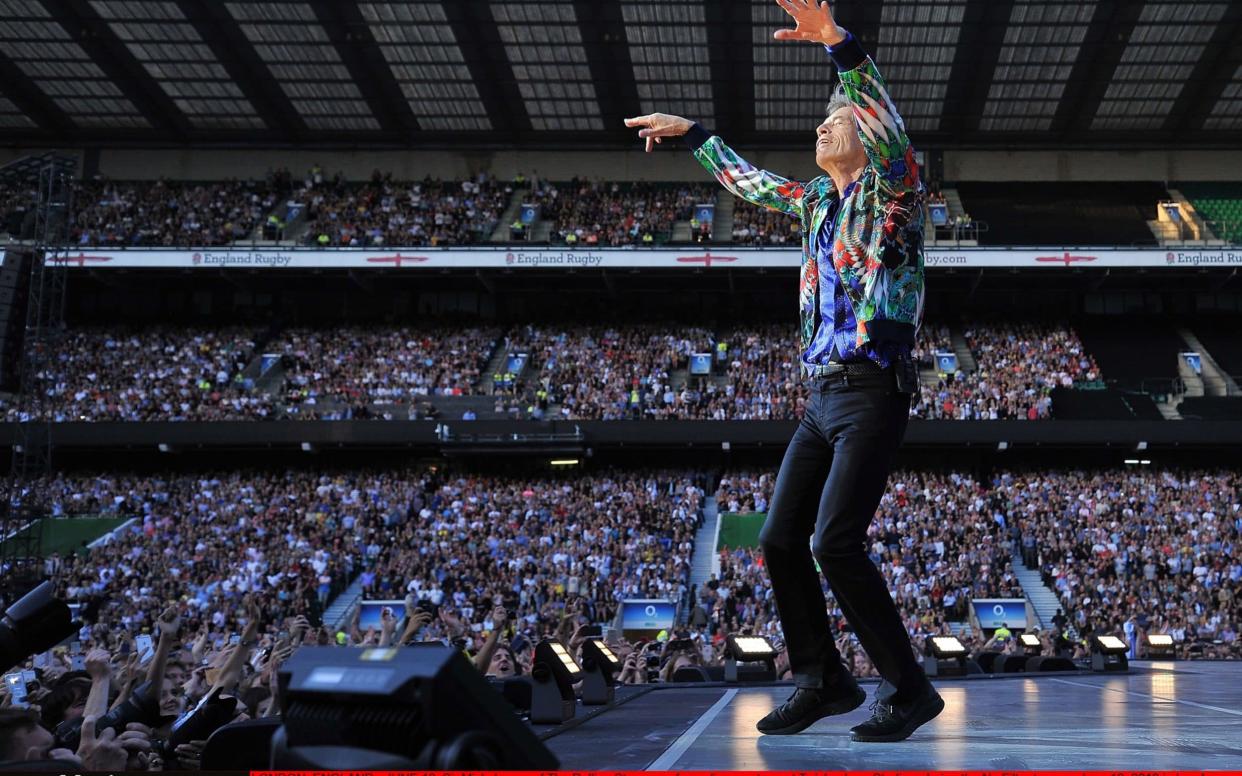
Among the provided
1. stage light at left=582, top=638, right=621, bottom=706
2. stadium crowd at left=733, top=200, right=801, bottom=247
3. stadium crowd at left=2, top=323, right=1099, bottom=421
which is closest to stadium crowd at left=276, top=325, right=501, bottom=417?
stadium crowd at left=2, top=323, right=1099, bottom=421

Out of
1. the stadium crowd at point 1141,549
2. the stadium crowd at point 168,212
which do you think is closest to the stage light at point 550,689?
the stadium crowd at point 1141,549

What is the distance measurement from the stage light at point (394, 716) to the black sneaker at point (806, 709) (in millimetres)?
2133

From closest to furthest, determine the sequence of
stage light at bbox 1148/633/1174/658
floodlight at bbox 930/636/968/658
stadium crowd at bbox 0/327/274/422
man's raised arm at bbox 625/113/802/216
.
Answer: man's raised arm at bbox 625/113/802/216
floodlight at bbox 930/636/968/658
stage light at bbox 1148/633/1174/658
stadium crowd at bbox 0/327/274/422

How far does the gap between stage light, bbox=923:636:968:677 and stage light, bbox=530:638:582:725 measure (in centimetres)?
796

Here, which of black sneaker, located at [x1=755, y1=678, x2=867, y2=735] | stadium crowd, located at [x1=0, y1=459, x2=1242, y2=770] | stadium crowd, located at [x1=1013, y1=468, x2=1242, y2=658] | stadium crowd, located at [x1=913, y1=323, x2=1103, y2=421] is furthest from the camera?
stadium crowd, located at [x1=913, y1=323, x2=1103, y2=421]

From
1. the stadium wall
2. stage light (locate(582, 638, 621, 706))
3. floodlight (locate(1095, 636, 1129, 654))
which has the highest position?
the stadium wall

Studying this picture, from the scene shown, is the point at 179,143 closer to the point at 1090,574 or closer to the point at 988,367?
the point at 988,367

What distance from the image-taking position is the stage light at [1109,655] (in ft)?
47.3

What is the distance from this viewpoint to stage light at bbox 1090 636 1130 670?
1442 cm

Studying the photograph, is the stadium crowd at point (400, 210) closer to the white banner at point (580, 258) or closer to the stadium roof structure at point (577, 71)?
the white banner at point (580, 258)

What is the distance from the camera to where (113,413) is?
37.0 meters

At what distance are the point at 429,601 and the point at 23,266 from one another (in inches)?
569

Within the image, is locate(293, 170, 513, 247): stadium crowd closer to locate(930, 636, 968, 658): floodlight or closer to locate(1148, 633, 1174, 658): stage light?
locate(1148, 633, 1174, 658): stage light

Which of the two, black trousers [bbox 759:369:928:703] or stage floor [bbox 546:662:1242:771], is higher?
black trousers [bbox 759:369:928:703]
